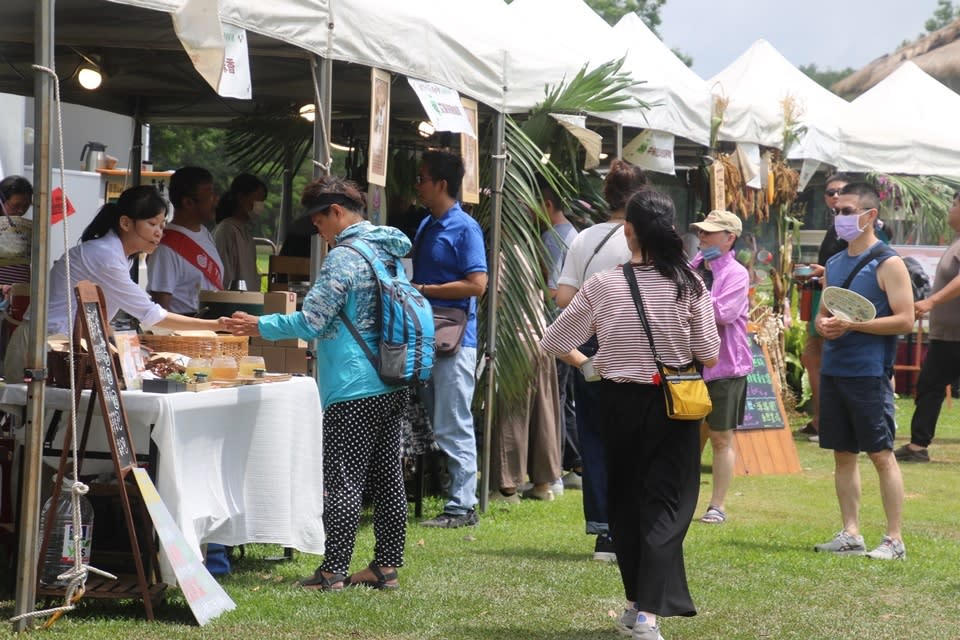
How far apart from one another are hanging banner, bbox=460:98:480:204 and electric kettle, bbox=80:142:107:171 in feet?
22.3

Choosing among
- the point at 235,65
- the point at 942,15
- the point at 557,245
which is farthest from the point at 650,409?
the point at 942,15

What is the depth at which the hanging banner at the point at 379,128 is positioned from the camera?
265 inches

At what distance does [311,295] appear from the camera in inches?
223

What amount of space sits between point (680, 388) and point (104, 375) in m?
2.11

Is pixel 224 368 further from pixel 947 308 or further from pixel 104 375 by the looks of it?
pixel 947 308

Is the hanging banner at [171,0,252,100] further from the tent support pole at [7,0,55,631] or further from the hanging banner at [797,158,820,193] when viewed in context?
the hanging banner at [797,158,820,193]

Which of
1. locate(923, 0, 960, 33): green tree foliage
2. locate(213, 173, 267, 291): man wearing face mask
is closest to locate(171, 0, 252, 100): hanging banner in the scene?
locate(213, 173, 267, 291): man wearing face mask

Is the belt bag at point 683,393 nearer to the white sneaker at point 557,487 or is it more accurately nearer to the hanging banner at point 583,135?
the hanging banner at point 583,135

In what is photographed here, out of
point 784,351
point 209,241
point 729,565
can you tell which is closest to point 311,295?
point 209,241

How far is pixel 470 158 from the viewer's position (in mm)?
7875

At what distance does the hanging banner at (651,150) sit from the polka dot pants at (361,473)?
491 cm

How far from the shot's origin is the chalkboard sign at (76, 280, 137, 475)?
505cm

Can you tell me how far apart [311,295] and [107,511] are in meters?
1.19

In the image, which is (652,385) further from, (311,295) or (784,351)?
(784,351)
